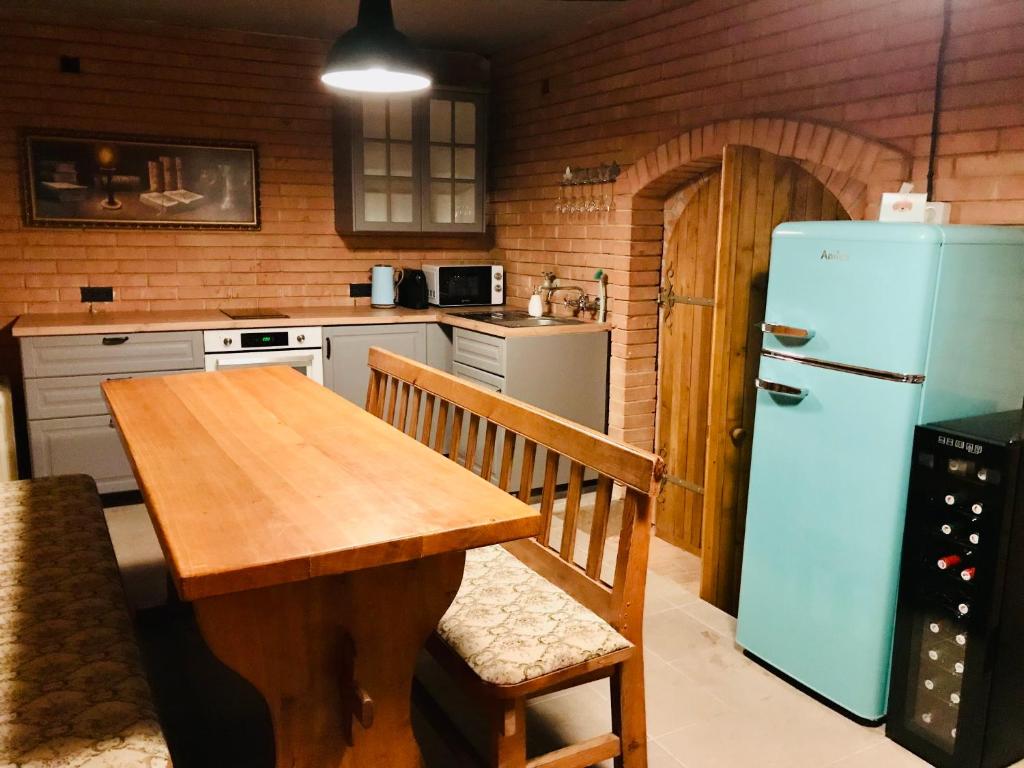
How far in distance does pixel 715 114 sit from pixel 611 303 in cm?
112

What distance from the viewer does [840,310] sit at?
7.79ft

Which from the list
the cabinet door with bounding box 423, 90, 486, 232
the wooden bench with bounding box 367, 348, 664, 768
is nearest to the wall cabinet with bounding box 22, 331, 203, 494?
the cabinet door with bounding box 423, 90, 486, 232

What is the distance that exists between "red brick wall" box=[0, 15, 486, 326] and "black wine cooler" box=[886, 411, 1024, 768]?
12.7 ft

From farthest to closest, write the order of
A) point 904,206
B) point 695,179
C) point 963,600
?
point 695,179 → point 904,206 → point 963,600

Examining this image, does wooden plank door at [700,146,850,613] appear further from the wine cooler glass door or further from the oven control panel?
the oven control panel

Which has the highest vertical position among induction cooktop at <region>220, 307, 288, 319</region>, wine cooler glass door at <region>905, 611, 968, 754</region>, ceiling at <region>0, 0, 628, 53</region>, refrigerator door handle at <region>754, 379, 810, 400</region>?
ceiling at <region>0, 0, 628, 53</region>

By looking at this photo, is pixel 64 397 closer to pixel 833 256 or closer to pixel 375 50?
pixel 375 50

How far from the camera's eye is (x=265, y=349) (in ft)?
14.4

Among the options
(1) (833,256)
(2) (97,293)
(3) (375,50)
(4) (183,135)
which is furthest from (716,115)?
(2) (97,293)

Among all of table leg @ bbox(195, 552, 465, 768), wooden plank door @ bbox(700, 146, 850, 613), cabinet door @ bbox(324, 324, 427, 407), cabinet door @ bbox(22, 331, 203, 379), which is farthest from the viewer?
cabinet door @ bbox(324, 324, 427, 407)

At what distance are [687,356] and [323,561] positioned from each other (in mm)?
2869

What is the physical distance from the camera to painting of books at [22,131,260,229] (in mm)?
4422

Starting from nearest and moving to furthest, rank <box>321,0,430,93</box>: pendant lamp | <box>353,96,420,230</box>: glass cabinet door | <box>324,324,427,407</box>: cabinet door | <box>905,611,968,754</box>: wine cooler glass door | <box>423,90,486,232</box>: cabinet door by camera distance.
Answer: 1. <box>905,611,968,754</box>: wine cooler glass door
2. <box>321,0,430,93</box>: pendant lamp
3. <box>324,324,427,407</box>: cabinet door
4. <box>353,96,420,230</box>: glass cabinet door
5. <box>423,90,486,232</box>: cabinet door

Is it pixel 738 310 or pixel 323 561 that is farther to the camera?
pixel 738 310
